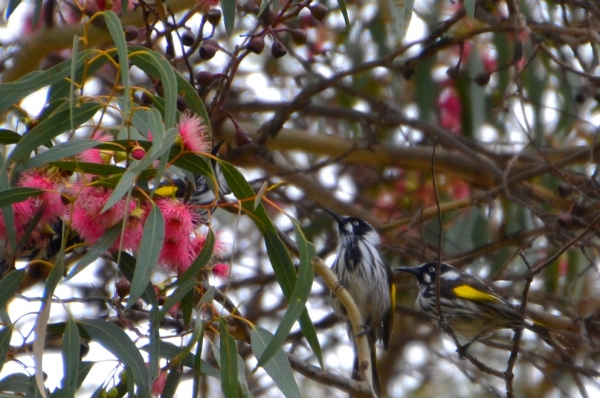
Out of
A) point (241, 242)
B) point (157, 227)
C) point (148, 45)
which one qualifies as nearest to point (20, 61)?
point (148, 45)

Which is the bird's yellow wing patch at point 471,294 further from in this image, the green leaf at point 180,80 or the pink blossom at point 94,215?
the pink blossom at point 94,215

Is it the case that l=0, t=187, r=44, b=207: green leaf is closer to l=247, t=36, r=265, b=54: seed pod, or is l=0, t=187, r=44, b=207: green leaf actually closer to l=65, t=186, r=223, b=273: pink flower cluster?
l=65, t=186, r=223, b=273: pink flower cluster

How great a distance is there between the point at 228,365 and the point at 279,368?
6.4 inches

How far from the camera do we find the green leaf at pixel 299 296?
68.2 inches

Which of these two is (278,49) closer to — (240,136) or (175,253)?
(240,136)

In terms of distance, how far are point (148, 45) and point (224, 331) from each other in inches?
31.3

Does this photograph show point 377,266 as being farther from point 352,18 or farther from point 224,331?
point 224,331

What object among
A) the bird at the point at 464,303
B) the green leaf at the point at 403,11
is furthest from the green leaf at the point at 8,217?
the bird at the point at 464,303

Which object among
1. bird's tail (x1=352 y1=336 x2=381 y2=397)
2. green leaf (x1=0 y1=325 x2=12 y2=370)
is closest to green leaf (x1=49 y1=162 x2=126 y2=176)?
green leaf (x1=0 y1=325 x2=12 y2=370)

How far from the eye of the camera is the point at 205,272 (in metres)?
2.33

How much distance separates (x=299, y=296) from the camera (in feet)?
5.88

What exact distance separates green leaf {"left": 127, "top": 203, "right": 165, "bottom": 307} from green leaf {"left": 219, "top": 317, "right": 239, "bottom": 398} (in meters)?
0.27

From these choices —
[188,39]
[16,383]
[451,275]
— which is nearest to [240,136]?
[188,39]

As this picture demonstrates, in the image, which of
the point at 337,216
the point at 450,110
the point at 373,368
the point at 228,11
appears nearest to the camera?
the point at 228,11
